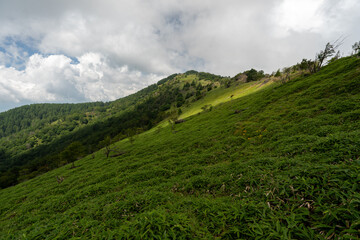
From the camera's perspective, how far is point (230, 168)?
11414 mm

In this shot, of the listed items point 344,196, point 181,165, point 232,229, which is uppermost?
point 344,196

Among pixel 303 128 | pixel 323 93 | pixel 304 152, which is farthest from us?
pixel 323 93

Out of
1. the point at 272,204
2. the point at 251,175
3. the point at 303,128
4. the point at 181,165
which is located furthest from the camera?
the point at 181,165

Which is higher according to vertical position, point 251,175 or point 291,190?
point 291,190

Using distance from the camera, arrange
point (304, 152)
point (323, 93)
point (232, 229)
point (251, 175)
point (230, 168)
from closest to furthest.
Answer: point (232, 229)
point (251, 175)
point (304, 152)
point (230, 168)
point (323, 93)

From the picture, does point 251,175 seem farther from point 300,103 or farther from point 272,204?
point 300,103

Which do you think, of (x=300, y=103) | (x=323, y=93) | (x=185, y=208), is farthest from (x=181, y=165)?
(x=323, y=93)

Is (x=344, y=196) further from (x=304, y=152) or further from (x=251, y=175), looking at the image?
(x=304, y=152)

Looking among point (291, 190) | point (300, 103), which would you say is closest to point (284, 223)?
point (291, 190)

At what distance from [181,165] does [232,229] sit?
36.8 feet

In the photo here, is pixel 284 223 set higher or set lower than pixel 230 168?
higher

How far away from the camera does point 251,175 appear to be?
8.46 m

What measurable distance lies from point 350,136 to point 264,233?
9916 millimetres

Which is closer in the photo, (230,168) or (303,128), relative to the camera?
(230,168)
